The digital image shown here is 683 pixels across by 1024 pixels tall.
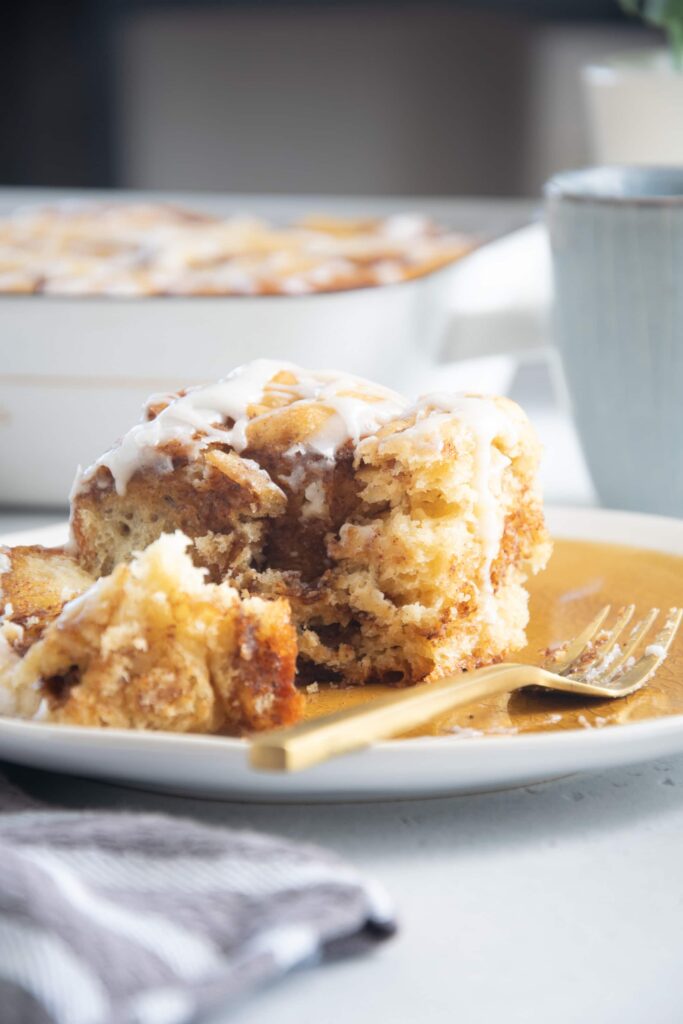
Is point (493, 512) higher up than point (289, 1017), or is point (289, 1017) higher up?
point (493, 512)

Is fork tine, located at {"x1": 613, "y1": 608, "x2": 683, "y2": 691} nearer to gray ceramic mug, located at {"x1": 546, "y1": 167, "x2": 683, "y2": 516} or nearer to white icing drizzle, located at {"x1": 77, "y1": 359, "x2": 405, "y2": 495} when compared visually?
white icing drizzle, located at {"x1": 77, "y1": 359, "x2": 405, "y2": 495}

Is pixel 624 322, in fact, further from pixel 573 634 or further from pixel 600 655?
pixel 600 655

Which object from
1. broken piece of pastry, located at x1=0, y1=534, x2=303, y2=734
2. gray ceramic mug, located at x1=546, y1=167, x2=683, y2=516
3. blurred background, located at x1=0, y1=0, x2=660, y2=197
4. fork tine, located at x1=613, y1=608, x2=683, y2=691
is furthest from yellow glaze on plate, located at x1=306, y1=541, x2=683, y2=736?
blurred background, located at x1=0, y1=0, x2=660, y2=197

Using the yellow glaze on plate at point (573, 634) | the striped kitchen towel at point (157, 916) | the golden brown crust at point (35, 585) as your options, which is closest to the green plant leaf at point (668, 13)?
the yellow glaze on plate at point (573, 634)

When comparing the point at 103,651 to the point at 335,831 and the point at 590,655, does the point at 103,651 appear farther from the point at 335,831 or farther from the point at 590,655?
the point at 590,655

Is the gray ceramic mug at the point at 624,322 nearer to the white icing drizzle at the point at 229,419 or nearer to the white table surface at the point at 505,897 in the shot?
the white icing drizzle at the point at 229,419

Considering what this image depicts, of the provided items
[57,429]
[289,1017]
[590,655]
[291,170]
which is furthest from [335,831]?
[291,170]
